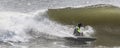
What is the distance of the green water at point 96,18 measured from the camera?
26844mm

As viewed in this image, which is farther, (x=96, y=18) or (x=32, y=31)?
(x=96, y=18)

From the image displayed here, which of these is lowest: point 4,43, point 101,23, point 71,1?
point 4,43

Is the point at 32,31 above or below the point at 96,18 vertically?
below

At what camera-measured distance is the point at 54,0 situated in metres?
40.4

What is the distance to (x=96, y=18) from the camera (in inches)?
1130

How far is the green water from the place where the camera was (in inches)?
1057

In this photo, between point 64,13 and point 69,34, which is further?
point 64,13

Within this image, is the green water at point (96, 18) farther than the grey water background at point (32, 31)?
Yes

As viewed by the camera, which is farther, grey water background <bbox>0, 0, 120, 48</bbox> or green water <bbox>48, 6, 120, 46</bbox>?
green water <bbox>48, 6, 120, 46</bbox>

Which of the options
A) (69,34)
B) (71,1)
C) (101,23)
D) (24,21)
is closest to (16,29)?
(24,21)

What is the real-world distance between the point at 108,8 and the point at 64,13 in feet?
10.9

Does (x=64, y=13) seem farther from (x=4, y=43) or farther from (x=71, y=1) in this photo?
(x=71, y=1)

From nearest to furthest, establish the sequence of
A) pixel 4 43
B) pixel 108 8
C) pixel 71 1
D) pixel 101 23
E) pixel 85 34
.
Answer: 1. pixel 4 43
2. pixel 85 34
3. pixel 101 23
4. pixel 108 8
5. pixel 71 1

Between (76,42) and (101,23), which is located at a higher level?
(101,23)
